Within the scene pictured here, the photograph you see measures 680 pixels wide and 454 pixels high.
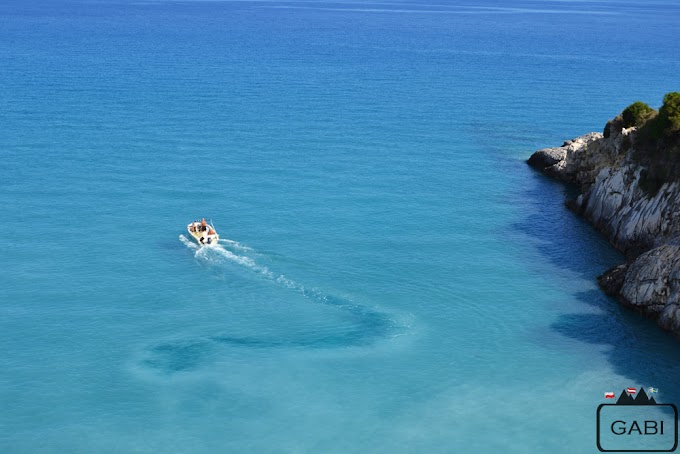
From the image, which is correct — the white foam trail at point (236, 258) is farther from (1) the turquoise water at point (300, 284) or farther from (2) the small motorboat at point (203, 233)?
(2) the small motorboat at point (203, 233)

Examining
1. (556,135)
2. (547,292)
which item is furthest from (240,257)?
(556,135)

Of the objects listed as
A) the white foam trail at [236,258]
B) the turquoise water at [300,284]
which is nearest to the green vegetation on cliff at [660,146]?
the turquoise water at [300,284]

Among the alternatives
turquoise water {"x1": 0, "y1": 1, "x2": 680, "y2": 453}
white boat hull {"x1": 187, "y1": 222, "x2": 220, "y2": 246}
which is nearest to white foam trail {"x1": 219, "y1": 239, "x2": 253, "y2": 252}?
turquoise water {"x1": 0, "y1": 1, "x2": 680, "y2": 453}

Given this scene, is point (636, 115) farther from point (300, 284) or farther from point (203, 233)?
point (203, 233)

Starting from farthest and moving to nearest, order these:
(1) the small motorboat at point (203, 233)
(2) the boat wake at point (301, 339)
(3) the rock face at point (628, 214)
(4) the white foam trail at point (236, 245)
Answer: (4) the white foam trail at point (236, 245) < (1) the small motorboat at point (203, 233) < (3) the rock face at point (628, 214) < (2) the boat wake at point (301, 339)

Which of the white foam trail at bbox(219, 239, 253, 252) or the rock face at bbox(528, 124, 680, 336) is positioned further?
the white foam trail at bbox(219, 239, 253, 252)

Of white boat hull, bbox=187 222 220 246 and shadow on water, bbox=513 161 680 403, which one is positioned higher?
white boat hull, bbox=187 222 220 246

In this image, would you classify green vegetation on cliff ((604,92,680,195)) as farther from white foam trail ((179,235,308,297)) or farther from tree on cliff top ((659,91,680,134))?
white foam trail ((179,235,308,297))
